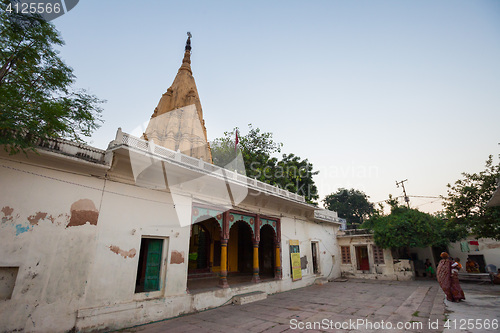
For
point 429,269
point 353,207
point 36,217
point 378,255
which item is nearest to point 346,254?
point 378,255

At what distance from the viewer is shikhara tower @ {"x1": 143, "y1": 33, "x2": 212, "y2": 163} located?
16750 millimetres

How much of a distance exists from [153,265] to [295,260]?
7.84 meters

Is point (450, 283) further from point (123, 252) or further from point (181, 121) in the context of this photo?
point (181, 121)

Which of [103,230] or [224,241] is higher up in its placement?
[103,230]

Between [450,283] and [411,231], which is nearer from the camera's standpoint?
[450,283]

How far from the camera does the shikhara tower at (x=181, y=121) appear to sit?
16750 mm

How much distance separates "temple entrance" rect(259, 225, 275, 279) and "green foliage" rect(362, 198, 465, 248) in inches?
295

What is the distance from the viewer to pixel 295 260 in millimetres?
12461

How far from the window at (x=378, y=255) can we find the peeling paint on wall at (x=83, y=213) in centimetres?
1649

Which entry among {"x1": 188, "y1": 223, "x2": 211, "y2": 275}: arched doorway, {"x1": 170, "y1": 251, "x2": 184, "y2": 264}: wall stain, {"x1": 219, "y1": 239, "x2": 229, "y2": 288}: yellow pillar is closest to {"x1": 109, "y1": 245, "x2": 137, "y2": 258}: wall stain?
{"x1": 170, "y1": 251, "x2": 184, "y2": 264}: wall stain

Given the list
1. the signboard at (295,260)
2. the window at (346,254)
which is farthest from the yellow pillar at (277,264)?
the window at (346,254)

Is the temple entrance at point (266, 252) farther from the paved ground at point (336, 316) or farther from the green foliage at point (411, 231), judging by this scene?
the green foliage at point (411, 231)

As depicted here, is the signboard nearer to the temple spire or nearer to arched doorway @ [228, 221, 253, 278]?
arched doorway @ [228, 221, 253, 278]

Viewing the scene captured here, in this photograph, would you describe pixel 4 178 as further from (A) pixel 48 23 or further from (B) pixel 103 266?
(A) pixel 48 23
